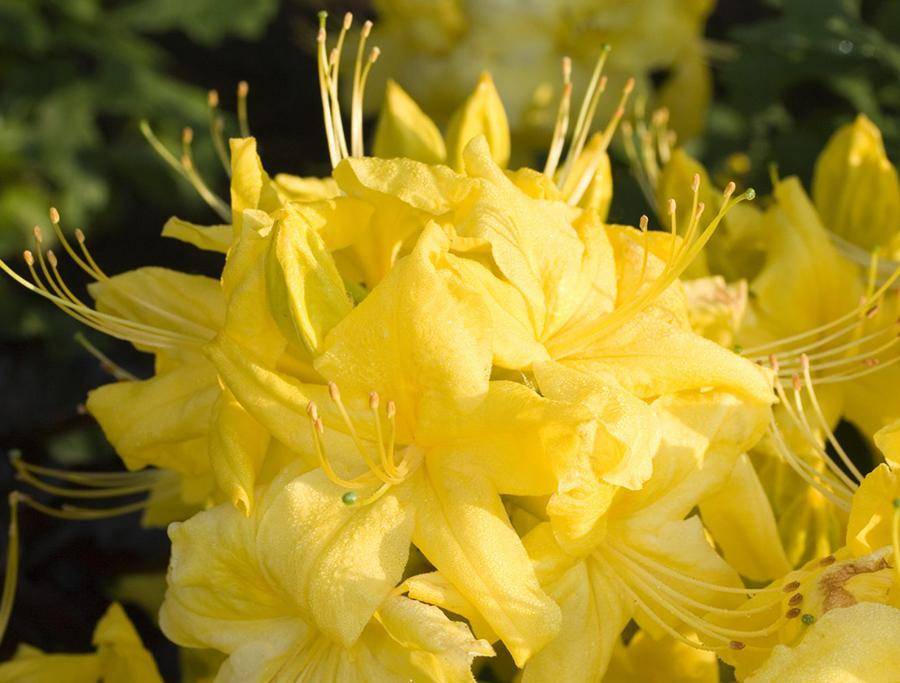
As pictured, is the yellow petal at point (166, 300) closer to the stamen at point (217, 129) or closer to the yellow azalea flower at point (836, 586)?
the stamen at point (217, 129)

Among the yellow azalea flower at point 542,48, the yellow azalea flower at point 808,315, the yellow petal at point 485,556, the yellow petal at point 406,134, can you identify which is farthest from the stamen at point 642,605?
the yellow azalea flower at point 542,48

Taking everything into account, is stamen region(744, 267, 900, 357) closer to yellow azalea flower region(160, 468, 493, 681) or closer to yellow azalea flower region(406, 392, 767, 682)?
yellow azalea flower region(406, 392, 767, 682)

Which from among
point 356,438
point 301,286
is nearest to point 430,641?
point 356,438

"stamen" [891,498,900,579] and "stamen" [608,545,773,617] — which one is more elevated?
"stamen" [891,498,900,579]

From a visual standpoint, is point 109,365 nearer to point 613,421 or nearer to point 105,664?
point 105,664

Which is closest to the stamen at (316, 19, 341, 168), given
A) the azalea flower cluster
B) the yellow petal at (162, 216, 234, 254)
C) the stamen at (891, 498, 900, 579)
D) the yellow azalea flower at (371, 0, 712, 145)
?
the azalea flower cluster

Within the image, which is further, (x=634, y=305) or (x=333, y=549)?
(x=634, y=305)
